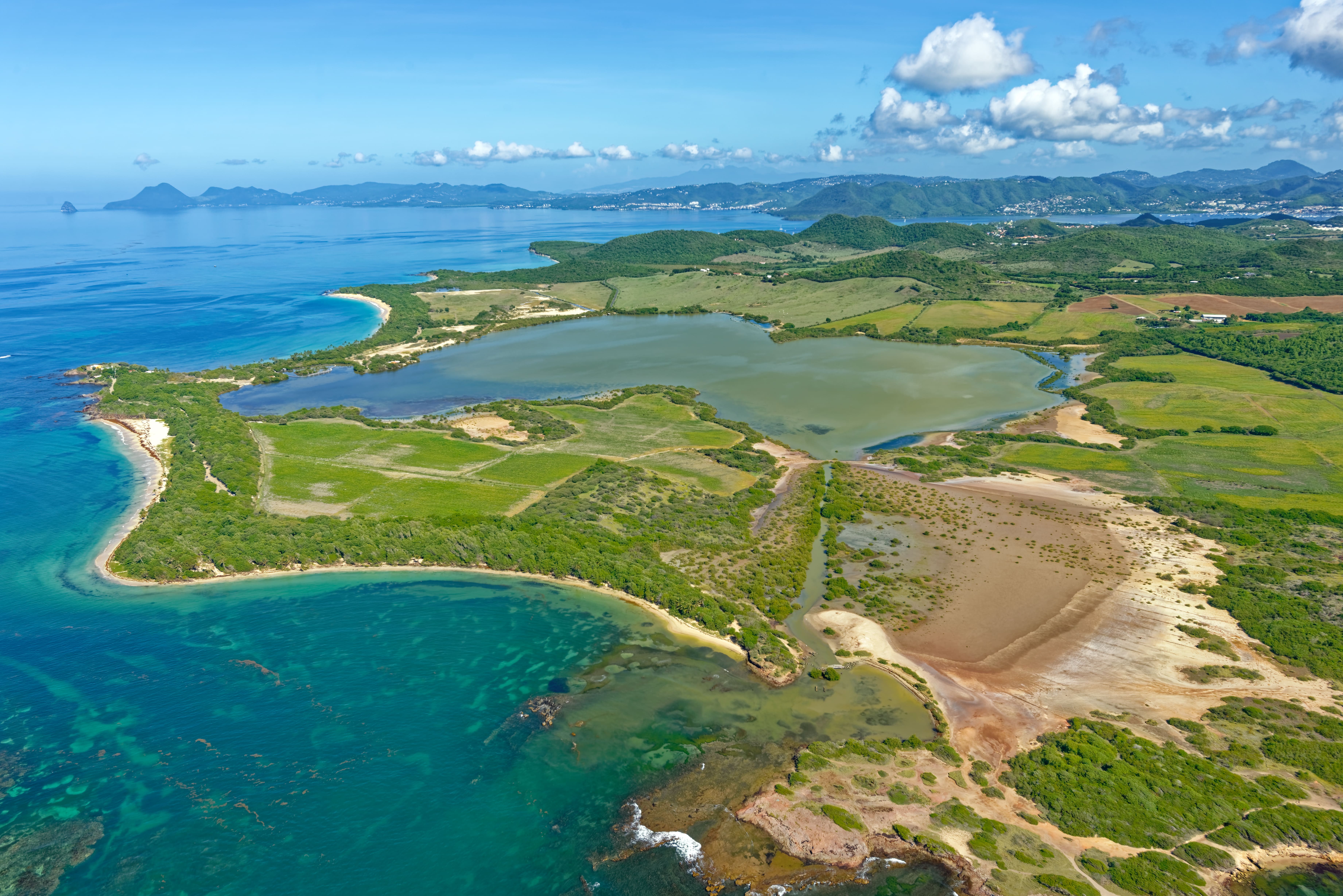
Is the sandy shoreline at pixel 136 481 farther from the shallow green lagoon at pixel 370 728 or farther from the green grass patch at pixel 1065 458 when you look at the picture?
the green grass patch at pixel 1065 458

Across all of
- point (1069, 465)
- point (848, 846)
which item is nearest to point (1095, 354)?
point (1069, 465)

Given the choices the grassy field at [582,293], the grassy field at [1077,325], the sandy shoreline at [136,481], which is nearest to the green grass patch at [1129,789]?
the sandy shoreline at [136,481]

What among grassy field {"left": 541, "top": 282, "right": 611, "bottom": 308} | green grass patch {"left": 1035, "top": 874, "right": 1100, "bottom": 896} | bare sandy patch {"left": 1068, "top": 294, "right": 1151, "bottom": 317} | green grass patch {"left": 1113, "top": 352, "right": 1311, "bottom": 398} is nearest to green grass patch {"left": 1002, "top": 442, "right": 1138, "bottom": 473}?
green grass patch {"left": 1113, "top": 352, "right": 1311, "bottom": 398}

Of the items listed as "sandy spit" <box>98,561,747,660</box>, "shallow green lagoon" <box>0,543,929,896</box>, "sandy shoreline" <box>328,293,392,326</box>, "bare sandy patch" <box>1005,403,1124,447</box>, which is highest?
"sandy shoreline" <box>328,293,392,326</box>

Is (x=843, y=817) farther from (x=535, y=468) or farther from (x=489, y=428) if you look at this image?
(x=489, y=428)

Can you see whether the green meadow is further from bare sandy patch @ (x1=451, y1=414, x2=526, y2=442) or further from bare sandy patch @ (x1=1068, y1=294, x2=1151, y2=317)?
bare sandy patch @ (x1=1068, y1=294, x2=1151, y2=317)

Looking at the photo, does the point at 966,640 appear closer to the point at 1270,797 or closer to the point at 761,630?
the point at 761,630
